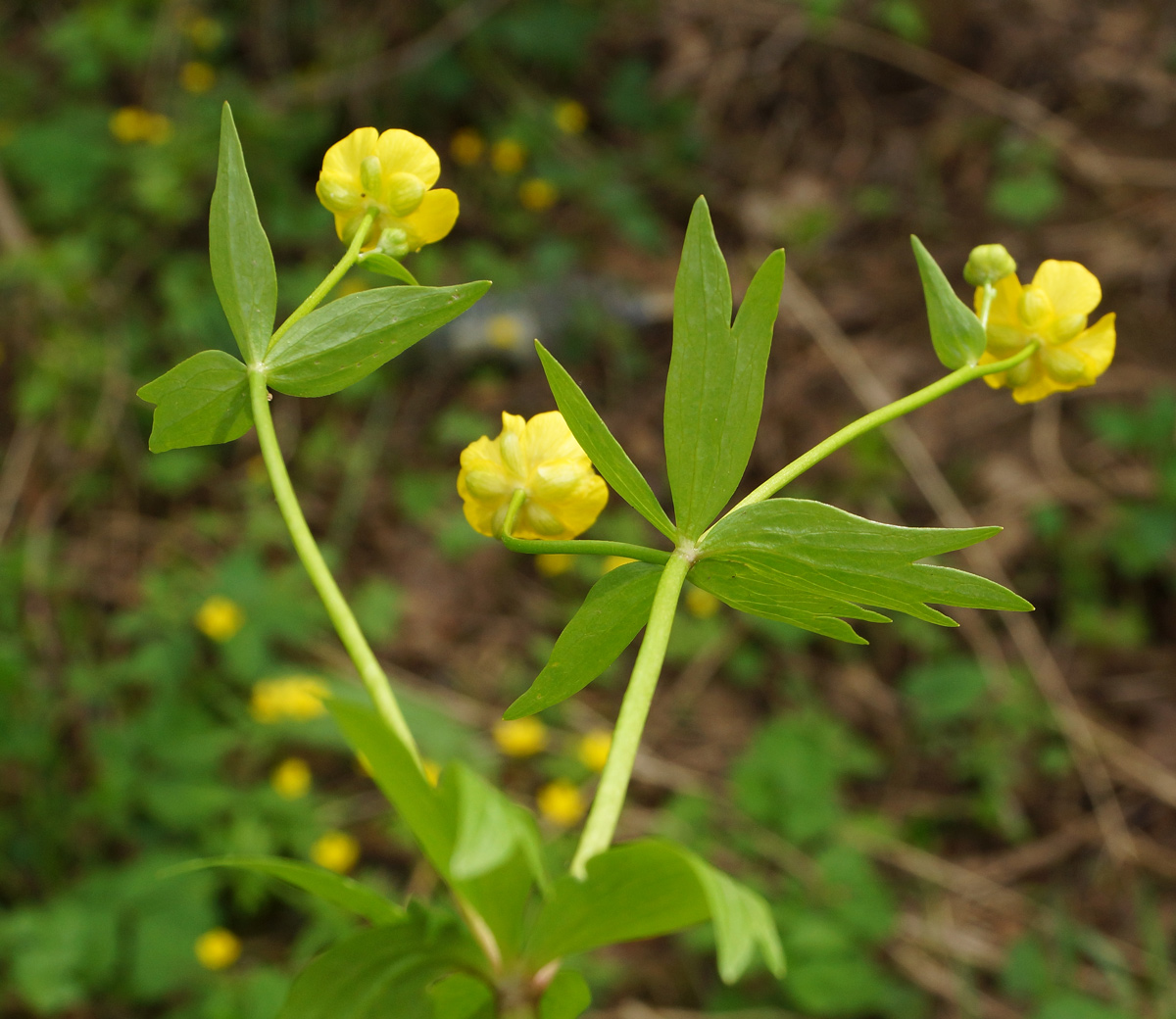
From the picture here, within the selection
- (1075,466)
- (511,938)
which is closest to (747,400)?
(511,938)

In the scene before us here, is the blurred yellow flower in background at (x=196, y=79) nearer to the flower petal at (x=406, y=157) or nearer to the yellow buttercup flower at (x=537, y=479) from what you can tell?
the flower petal at (x=406, y=157)

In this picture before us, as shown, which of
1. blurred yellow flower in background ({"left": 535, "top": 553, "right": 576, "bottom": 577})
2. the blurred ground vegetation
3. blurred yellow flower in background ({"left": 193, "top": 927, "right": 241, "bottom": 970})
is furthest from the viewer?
blurred yellow flower in background ({"left": 535, "top": 553, "right": 576, "bottom": 577})

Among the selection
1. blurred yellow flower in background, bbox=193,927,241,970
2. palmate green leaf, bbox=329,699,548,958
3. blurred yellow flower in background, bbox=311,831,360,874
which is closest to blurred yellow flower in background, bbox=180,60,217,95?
blurred yellow flower in background, bbox=311,831,360,874

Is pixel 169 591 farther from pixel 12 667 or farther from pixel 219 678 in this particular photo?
pixel 12 667

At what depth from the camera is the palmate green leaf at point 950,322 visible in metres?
0.67

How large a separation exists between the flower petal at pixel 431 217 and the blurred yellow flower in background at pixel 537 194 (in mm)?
2929

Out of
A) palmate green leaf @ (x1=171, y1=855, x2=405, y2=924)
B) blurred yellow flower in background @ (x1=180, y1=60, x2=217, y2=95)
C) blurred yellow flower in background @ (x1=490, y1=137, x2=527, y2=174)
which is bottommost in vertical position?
blurred yellow flower in background @ (x1=490, y1=137, x2=527, y2=174)

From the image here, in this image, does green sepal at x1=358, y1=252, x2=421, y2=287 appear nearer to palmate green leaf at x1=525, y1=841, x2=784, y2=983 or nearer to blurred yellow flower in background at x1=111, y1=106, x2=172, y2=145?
palmate green leaf at x1=525, y1=841, x2=784, y2=983

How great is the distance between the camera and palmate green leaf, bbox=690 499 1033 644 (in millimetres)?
595

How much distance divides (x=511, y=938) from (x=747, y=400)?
36 centimetres

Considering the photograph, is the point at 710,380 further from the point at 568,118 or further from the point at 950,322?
the point at 568,118

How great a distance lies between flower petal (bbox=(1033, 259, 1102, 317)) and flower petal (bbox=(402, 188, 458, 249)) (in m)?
0.44

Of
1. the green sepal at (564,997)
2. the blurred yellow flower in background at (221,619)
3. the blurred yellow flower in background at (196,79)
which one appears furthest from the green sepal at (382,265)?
the blurred yellow flower in background at (196,79)

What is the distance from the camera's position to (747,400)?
25.0 inches
